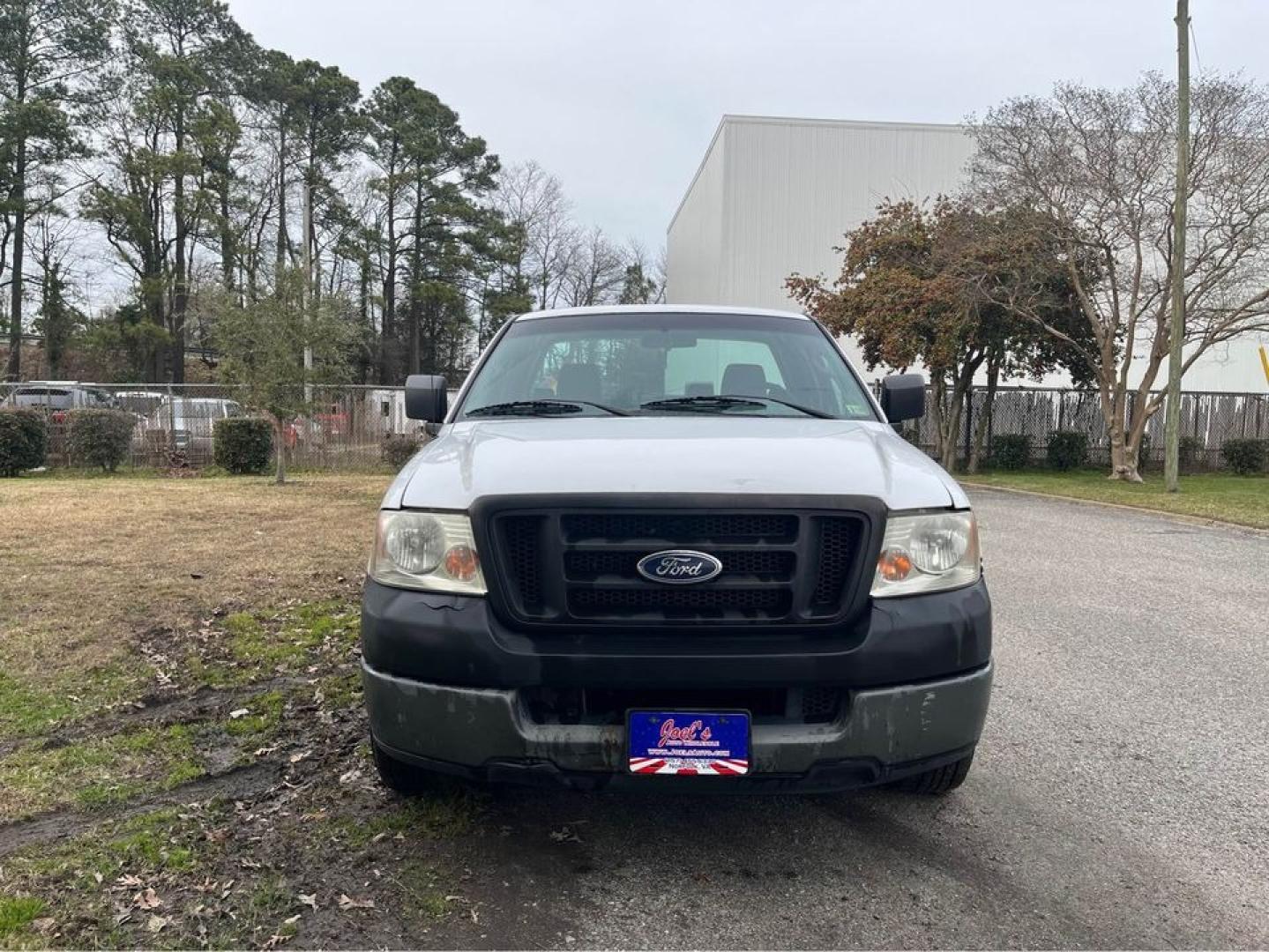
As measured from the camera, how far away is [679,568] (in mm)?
2389

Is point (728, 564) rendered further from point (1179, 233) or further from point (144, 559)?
point (1179, 233)

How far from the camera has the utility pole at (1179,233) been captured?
14.6 m

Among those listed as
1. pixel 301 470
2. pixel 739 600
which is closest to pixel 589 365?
pixel 739 600

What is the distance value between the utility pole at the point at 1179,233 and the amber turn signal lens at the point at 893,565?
15398mm

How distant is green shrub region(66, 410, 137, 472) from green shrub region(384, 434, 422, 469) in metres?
5.08

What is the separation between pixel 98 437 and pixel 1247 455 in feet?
86.2

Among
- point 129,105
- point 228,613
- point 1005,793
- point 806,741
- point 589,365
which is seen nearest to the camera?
point 806,741

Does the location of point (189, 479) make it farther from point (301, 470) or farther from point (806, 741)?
point (806, 741)

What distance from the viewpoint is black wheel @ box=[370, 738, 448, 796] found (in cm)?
287

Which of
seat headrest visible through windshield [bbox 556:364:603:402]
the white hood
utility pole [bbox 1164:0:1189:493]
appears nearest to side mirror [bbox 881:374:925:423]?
the white hood

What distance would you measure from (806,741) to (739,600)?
0.42 meters

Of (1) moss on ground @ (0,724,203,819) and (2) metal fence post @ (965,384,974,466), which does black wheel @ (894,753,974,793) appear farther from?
(2) metal fence post @ (965,384,974,466)

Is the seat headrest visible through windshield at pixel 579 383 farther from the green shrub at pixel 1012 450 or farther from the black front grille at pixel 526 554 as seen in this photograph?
the green shrub at pixel 1012 450

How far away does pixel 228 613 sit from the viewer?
5695 mm
